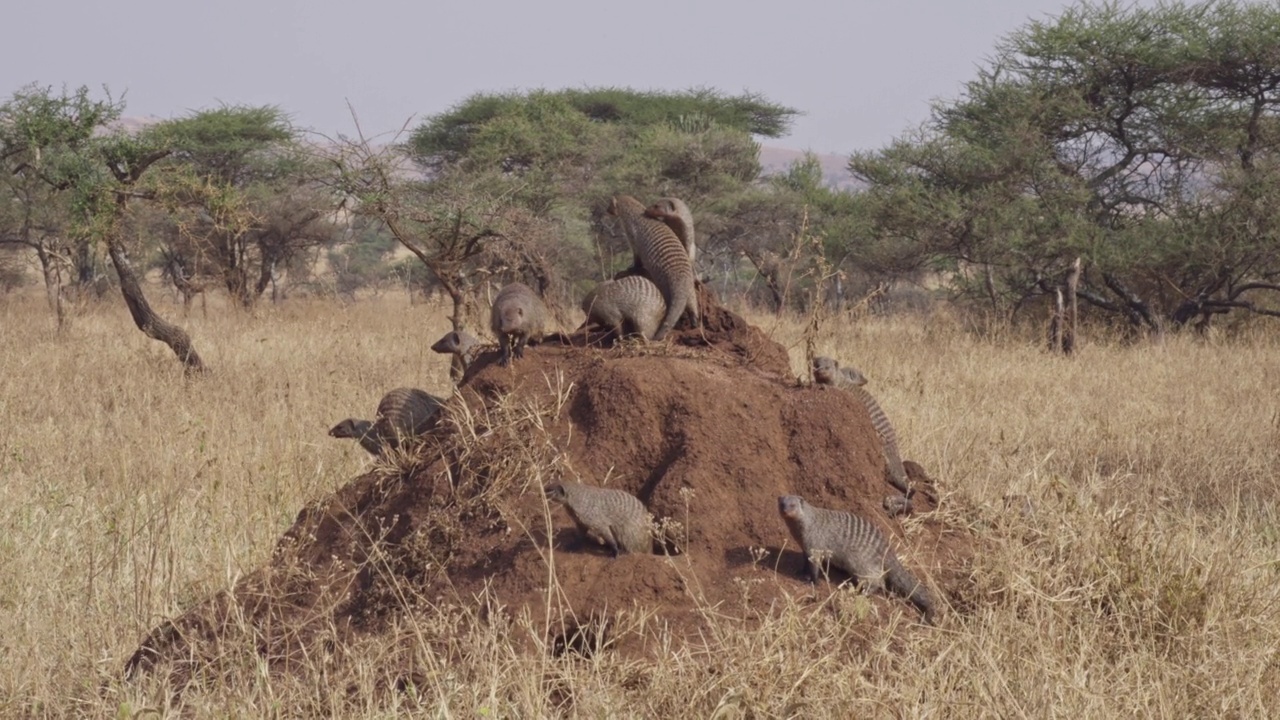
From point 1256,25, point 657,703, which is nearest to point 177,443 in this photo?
point 657,703

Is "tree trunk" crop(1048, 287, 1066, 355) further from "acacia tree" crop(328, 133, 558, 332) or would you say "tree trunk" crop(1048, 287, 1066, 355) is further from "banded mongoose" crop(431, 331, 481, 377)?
"banded mongoose" crop(431, 331, 481, 377)

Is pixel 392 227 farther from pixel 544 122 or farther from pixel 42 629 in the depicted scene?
pixel 544 122

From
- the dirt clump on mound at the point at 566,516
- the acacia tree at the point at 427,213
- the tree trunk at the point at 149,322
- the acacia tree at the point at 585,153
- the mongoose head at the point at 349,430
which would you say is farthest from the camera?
the acacia tree at the point at 585,153

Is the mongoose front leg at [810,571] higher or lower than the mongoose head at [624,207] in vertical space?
lower

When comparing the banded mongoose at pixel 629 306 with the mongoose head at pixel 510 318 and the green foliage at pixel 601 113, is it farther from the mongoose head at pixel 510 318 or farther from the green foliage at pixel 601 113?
the green foliage at pixel 601 113

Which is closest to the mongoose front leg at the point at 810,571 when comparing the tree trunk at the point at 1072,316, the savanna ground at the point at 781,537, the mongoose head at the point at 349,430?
the savanna ground at the point at 781,537

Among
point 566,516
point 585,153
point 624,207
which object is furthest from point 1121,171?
point 566,516

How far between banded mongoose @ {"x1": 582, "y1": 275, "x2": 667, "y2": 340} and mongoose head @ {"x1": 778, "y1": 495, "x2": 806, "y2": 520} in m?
1.38

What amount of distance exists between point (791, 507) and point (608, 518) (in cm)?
65

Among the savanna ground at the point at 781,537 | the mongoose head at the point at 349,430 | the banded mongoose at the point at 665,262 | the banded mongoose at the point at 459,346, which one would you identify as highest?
the banded mongoose at the point at 665,262

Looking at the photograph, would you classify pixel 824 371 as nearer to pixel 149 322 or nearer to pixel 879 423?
pixel 879 423

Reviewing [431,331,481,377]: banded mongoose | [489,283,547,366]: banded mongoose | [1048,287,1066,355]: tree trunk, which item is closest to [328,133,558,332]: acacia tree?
[431,331,481,377]: banded mongoose

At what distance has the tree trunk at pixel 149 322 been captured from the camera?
10.7 metres

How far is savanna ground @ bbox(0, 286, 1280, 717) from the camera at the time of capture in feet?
11.8
